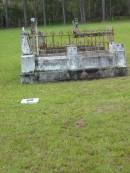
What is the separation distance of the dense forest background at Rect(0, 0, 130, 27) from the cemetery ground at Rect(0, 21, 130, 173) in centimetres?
6247

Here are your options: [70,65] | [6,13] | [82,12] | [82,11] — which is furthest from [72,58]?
[6,13]

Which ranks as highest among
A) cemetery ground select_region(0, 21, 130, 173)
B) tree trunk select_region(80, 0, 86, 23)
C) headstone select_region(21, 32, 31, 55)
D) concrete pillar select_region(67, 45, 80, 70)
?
→ headstone select_region(21, 32, 31, 55)

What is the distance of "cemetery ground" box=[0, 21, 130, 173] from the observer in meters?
7.57

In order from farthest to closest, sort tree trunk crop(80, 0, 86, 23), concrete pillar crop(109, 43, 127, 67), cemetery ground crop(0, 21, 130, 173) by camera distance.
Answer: tree trunk crop(80, 0, 86, 23)
concrete pillar crop(109, 43, 127, 67)
cemetery ground crop(0, 21, 130, 173)

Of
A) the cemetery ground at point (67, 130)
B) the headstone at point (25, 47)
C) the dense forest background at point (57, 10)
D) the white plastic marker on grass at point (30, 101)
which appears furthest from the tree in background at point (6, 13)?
the white plastic marker on grass at point (30, 101)

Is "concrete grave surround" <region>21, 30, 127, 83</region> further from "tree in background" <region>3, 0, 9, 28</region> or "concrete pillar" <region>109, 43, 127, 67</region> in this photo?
"tree in background" <region>3, 0, 9, 28</region>

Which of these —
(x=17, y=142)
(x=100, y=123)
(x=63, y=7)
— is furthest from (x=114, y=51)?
(x=63, y=7)

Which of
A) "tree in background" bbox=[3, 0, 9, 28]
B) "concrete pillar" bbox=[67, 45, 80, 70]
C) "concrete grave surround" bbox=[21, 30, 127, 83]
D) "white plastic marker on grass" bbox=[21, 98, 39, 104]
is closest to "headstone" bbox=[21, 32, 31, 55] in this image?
"concrete grave surround" bbox=[21, 30, 127, 83]

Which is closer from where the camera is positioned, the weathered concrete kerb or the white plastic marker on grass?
the white plastic marker on grass

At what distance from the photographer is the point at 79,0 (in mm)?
75562

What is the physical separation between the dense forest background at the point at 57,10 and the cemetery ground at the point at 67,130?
2459 inches

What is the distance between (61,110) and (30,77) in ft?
15.2

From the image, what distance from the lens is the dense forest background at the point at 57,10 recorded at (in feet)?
249

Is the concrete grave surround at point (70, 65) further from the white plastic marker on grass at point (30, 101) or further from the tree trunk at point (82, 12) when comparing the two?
the tree trunk at point (82, 12)
